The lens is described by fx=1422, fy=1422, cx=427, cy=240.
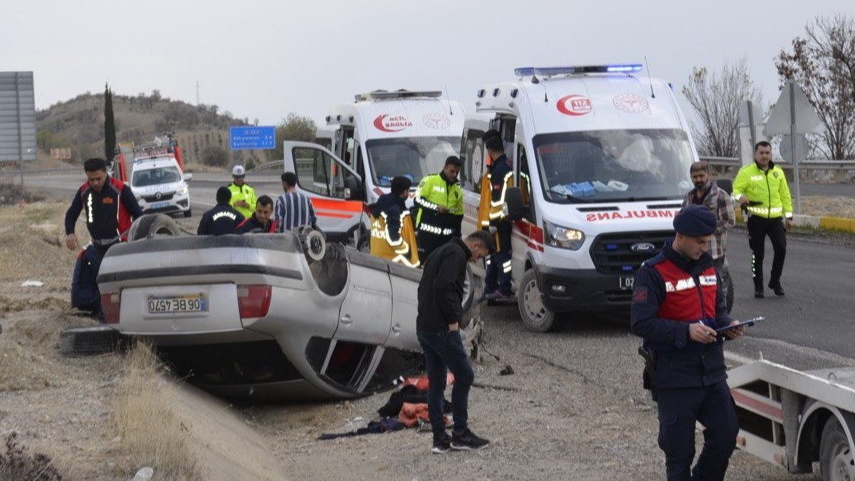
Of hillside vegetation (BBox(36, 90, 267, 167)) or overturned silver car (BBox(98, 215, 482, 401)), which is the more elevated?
hillside vegetation (BBox(36, 90, 267, 167))

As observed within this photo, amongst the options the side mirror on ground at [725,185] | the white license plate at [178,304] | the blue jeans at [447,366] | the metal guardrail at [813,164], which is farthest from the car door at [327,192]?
the metal guardrail at [813,164]

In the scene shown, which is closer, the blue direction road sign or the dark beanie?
the dark beanie

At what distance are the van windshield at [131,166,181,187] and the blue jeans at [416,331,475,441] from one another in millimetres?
37350

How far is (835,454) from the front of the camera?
7098mm

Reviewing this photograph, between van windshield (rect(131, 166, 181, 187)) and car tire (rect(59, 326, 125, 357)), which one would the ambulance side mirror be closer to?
car tire (rect(59, 326, 125, 357))

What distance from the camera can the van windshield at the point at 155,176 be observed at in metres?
46.3

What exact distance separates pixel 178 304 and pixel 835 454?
5.14 meters

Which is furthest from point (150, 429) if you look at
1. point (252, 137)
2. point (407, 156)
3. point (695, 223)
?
point (252, 137)

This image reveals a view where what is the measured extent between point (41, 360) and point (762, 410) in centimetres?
605

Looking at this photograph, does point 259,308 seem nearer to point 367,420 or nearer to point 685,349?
point 367,420

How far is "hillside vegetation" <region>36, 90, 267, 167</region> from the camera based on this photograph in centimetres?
12838

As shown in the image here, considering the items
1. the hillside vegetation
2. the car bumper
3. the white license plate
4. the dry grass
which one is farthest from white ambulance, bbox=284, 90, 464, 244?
the hillside vegetation

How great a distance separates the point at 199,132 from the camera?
14025 cm

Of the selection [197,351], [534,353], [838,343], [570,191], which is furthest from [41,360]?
[838,343]
